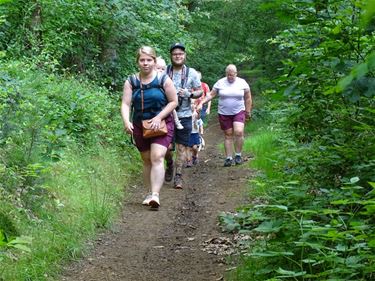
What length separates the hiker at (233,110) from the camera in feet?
35.0

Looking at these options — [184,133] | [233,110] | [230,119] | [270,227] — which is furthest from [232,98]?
[270,227]

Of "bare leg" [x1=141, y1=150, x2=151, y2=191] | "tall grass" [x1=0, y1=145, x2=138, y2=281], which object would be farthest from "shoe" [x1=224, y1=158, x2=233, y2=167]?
"bare leg" [x1=141, y1=150, x2=151, y2=191]

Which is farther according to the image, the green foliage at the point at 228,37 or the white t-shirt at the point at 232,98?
the green foliage at the point at 228,37

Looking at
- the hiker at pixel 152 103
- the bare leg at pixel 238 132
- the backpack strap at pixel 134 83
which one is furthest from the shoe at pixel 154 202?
the bare leg at pixel 238 132

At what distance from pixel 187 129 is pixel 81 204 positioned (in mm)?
3008

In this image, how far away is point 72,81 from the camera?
10.6 metres

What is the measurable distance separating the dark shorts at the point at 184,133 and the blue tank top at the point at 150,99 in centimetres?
164

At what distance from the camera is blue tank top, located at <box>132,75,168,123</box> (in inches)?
273

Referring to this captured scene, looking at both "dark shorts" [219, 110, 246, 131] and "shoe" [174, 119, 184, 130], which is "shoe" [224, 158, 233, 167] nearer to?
"dark shorts" [219, 110, 246, 131]

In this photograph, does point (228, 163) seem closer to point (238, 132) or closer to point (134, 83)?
point (238, 132)

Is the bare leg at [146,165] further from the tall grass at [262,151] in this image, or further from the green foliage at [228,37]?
the green foliage at [228,37]

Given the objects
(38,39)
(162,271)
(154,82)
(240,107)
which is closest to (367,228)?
(162,271)

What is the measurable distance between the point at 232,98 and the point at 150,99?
394 cm

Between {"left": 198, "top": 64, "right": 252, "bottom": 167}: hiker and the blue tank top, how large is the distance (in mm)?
3821
